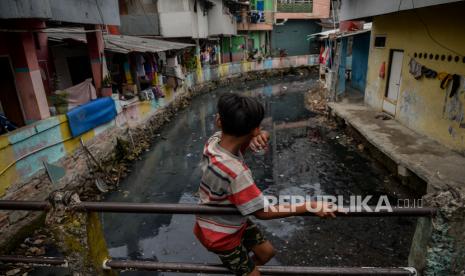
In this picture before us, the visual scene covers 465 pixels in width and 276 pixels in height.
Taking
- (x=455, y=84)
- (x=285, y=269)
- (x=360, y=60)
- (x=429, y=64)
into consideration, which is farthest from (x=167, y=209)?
(x=360, y=60)

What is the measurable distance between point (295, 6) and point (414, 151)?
3218cm

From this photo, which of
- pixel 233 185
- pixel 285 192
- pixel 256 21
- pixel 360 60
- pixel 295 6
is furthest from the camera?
pixel 295 6

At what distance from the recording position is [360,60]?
17.3 meters

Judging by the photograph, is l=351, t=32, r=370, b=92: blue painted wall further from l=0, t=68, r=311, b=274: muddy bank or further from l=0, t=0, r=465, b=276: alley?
l=0, t=68, r=311, b=274: muddy bank

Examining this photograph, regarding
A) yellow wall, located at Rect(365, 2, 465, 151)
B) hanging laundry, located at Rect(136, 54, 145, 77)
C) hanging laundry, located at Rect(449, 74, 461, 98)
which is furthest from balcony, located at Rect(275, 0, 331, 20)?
hanging laundry, located at Rect(449, 74, 461, 98)

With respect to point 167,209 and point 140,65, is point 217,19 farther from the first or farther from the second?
point 167,209

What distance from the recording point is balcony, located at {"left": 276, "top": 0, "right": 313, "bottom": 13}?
35.7m

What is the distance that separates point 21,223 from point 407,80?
11758 millimetres

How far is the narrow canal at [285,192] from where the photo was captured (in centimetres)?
585

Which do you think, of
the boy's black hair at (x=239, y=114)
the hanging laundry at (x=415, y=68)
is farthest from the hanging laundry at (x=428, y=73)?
the boy's black hair at (x=239, y=114)

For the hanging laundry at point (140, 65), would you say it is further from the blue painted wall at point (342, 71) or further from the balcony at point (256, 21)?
the balcony at point (256, 21)

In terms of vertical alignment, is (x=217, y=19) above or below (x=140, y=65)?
above

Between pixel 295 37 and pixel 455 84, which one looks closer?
pixel 455 84

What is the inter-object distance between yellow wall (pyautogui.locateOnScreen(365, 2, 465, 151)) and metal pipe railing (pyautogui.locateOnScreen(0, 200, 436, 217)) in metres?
7.49
